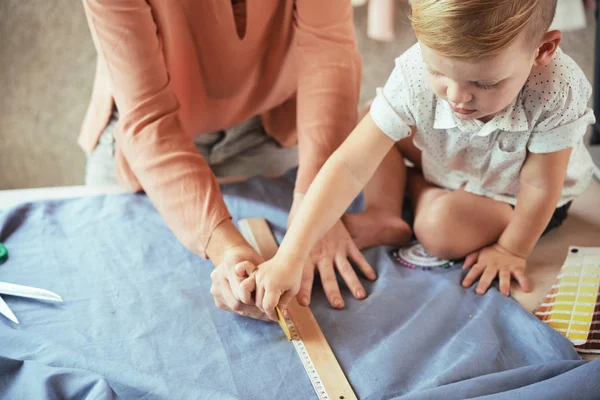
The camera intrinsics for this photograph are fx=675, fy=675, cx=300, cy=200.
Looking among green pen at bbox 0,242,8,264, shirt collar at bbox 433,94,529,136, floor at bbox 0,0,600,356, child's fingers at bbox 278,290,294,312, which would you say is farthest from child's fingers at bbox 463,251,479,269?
floor at bbox 0,0,600,356

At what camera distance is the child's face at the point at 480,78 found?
0.85 m

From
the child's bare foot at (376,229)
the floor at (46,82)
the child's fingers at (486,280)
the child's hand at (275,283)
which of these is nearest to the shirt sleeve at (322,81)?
the child's bare foot at (376,229)

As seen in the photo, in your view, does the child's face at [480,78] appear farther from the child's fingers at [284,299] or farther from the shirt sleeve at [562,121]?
the child's fingers at [284,299]

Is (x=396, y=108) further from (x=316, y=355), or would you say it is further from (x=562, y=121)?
(x=316, y=355)

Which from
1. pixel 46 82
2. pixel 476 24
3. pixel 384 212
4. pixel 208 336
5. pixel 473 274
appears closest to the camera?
pixel 476 24

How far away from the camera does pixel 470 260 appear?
1.16 meters

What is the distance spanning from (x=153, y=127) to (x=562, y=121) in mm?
645

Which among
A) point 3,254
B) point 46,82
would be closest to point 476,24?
point 3,254

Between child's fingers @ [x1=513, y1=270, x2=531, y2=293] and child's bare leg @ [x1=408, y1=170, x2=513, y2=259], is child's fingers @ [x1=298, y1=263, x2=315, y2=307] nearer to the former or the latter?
child's bare leg @ [x1=408, y1=170, x2=513, y2=259]

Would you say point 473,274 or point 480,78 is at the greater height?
point 480,78

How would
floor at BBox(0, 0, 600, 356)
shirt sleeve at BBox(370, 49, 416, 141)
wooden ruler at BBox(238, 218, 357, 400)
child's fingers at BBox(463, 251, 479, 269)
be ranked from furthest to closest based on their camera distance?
floor at BBox(0, 0, 600, 356), child's fingers at BBox(463, 251, 479, 269), shirt sleeve at BBox(370, 49, 416, 141), wooden ruler at BBox(238, 218, 357, 400)

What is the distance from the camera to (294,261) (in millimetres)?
979

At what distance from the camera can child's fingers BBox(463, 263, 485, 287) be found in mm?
1112

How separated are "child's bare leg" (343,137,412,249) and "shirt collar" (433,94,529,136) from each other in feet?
0.80
